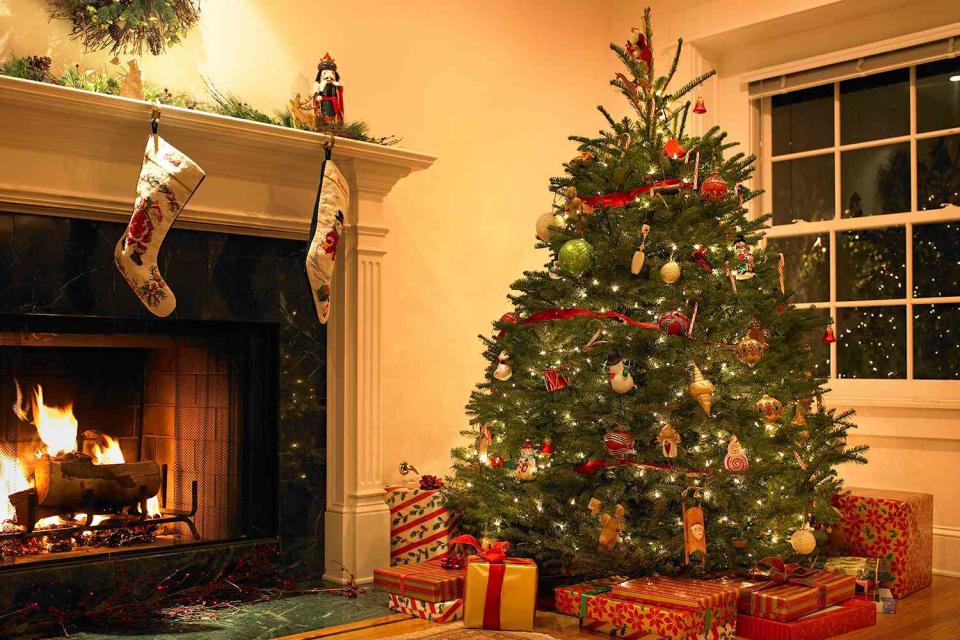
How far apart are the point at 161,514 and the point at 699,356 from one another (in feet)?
6.53

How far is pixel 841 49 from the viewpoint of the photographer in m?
4.62

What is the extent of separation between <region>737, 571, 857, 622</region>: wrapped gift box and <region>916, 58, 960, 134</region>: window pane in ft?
7.21

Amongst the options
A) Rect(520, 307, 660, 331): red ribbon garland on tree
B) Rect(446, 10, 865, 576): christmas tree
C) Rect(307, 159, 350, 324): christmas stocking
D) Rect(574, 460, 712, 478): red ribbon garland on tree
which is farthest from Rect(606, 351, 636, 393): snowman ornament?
Rect(307, 159, 350, 324): christmas stocking

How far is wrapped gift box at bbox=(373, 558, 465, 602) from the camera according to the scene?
3.21 meters

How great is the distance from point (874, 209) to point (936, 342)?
0.67 meters

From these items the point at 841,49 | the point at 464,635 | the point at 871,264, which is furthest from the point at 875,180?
the point at 464,635

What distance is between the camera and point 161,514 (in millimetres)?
3559

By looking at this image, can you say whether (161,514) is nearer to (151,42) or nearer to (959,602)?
(151,42)

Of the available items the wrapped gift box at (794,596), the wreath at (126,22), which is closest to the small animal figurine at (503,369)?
the wrapped gift box at (794,596)

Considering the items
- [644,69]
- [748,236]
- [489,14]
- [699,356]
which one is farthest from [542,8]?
[699,356]

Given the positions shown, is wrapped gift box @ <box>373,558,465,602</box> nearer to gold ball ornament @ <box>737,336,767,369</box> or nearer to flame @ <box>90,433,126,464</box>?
flame @ <box>90,433,126,464</box>

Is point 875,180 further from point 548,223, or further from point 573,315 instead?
point 573,315

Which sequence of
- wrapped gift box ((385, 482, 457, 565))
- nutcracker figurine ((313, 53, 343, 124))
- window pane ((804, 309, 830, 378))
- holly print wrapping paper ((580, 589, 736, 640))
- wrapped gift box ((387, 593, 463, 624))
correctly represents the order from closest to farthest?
1. holly print wrapping paper ((580, 589, 736, 640))
2. wrapped gift box ((387, 593, 463, 624))
3. nutcracker figurine ((313, 53, 343, 124))
4. wrapped gift box ((385, 482, 457, 565))
5. window pane ((804, 309, 830, 378))

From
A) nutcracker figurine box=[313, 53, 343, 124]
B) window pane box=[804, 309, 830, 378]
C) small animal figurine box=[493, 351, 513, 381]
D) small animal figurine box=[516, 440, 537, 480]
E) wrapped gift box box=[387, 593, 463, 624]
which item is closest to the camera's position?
wrapped gift box box=[387, 593, 463, 624]
